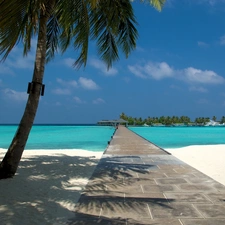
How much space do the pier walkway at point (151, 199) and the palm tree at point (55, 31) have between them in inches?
69.6

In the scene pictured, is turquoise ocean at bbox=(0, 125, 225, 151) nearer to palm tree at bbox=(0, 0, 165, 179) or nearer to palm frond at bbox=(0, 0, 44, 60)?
palm tree at bbox=(0, 0, 165, 179)

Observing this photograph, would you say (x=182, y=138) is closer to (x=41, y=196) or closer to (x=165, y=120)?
(x=41, y=196)

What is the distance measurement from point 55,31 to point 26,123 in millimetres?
2999

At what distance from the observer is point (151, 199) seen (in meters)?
3.86

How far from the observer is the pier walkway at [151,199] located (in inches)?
121

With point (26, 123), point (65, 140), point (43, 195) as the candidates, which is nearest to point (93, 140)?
point (65, 140)

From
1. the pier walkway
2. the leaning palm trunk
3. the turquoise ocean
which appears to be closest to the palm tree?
the leaning palm trunk

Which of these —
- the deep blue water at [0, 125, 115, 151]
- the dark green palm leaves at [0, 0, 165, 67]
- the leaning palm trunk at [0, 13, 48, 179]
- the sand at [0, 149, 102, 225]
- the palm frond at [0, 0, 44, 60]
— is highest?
the dark green palm leaves at [0, 0, 165, 67]

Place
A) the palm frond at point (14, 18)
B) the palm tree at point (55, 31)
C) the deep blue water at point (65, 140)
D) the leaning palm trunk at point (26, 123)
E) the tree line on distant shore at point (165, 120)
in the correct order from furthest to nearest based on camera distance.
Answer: the tree line on distant shore at point (165, 120)
the deep blue water at point (65, 140)
the leaning palm trunk at point (26, 123)
the palm tree at point (55, 31)
the palm frond at point (14, 18)

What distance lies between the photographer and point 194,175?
18.3 feet

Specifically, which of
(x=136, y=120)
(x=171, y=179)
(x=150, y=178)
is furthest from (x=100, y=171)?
(x=136, y=120)

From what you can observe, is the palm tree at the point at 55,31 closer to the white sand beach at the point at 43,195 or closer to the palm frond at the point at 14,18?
the palm frond at the point at 14,18

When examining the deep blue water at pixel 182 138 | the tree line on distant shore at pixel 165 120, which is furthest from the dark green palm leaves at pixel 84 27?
the tree line on distant shore at pixel 165 120

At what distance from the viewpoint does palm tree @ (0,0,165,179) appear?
3.81 metres
